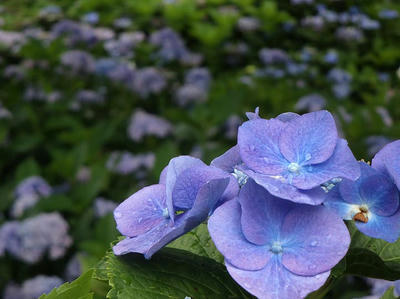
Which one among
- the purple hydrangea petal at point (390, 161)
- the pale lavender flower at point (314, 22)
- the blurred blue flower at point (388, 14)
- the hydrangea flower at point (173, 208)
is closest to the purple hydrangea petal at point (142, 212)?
the hydrangea flower at point (173, 208)

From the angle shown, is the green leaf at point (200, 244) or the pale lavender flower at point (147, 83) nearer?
the green leaf at point (200, 244)

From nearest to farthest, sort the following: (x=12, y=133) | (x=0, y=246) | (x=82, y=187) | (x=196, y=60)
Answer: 1. (x=0, y=246)
2. (x=82, y=187)
3. (x=12, y=133)
4. (x=196, y=60)

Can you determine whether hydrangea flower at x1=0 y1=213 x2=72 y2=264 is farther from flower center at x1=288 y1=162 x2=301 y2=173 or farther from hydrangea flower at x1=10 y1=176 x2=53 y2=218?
flower center at x1=288 y1=162 x2=301 y2=173

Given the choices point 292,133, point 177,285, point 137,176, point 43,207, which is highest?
point 292,133


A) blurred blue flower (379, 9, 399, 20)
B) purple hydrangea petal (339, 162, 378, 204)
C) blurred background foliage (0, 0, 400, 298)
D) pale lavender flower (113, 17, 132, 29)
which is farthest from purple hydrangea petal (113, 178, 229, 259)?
blurred blue flower (379, 9, 399, 20)

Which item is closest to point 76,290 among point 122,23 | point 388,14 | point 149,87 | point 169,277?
point 169,277

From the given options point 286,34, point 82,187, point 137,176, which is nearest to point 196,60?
point 286,34

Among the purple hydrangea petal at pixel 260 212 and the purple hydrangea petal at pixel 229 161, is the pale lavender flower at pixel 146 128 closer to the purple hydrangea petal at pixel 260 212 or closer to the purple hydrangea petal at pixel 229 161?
the purple hydrangea petal at pixel 229 161

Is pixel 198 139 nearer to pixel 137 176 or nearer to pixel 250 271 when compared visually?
pixel 137 176
